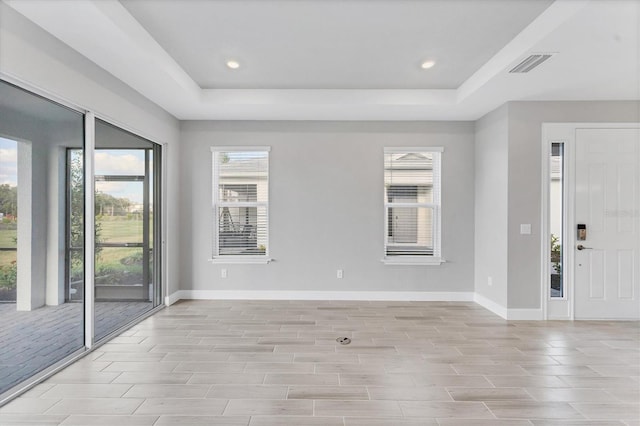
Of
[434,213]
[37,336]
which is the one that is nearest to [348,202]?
[434,213]

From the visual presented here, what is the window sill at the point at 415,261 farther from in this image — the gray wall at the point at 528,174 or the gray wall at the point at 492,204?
the gray wall at the point at 528,174

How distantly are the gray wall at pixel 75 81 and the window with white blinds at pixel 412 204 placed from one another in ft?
10.5

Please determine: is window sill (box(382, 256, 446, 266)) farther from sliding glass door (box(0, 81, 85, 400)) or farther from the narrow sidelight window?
sliding glass door (box(0, 81, 85, 400))

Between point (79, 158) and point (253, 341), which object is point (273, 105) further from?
point (253, 341)

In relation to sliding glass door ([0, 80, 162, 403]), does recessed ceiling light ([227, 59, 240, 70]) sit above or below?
above

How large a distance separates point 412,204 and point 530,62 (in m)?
2.52

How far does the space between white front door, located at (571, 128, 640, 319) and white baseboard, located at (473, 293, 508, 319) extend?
0.98 metres

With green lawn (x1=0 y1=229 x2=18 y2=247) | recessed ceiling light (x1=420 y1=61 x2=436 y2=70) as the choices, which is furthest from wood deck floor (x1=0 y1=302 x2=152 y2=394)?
recessed ceiling light (x1=420 y1=61 x2=436 y2=70)

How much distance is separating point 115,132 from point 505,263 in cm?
483

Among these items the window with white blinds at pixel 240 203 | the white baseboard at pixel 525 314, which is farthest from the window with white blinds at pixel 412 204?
the window with white blinds at pixel 240 203

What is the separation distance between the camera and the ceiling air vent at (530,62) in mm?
3160

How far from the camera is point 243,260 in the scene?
539 cm

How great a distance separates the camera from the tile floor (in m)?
2.38

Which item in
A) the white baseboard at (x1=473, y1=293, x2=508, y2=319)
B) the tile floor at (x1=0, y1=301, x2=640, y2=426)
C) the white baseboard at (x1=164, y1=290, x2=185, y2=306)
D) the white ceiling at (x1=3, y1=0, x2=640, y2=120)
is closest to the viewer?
the tile floor at (x1=0, y1=301, x2=640, y2=426)
